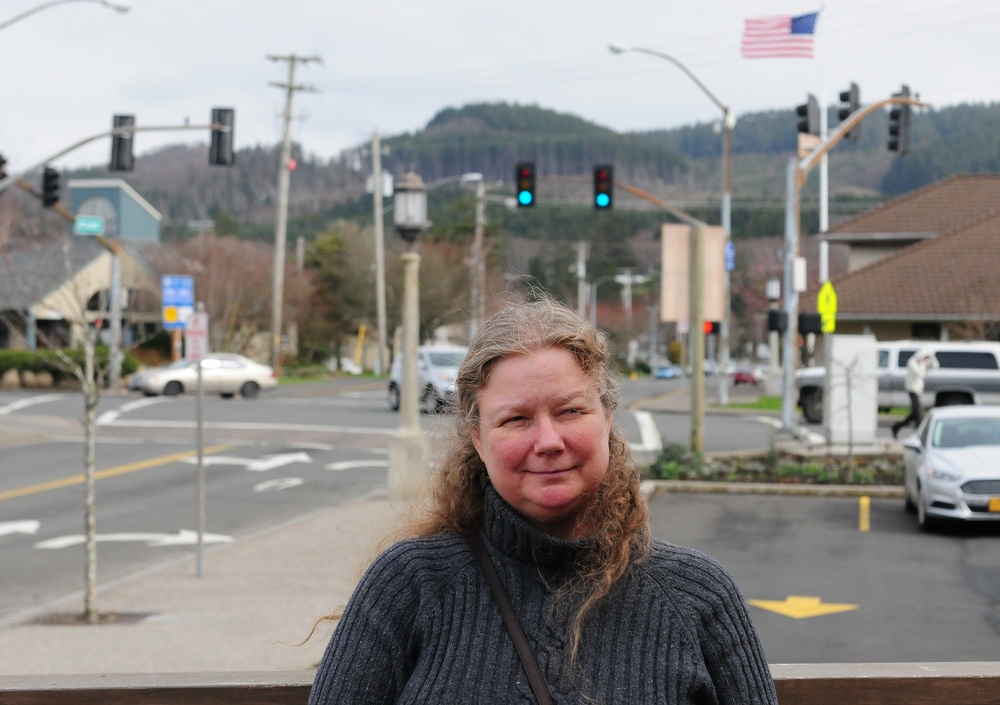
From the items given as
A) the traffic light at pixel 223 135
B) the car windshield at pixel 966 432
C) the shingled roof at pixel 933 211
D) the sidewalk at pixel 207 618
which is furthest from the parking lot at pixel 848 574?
the shingled roof at pixel 933 211

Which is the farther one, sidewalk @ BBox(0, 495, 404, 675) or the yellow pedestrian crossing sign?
the yellow pedestrian crossing sign

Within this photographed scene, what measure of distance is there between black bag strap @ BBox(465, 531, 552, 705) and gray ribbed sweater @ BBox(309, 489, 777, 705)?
0.05ft

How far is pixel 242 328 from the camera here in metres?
61.3

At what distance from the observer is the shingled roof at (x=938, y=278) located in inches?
1564

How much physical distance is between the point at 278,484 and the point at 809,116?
11.3 metres

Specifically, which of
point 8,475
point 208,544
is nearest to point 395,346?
point 8,475

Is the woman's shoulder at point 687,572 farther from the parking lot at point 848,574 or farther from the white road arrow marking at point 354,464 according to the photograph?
the white road arrow marking at point 354,464

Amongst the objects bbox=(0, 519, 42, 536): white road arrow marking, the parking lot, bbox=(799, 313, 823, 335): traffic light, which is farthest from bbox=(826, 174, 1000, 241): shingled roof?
bbox=(0, 519, 42, 536): white road arrow marking

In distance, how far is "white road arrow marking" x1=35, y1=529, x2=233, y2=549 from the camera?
13680 millimetres

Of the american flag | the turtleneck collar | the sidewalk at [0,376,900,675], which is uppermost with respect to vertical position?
the american flag

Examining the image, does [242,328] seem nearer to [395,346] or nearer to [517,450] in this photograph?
[395,346]

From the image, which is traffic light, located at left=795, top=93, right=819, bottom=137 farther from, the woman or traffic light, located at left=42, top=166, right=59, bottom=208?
the woman

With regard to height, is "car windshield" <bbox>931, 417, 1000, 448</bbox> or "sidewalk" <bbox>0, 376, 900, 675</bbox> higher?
"car windshield" <bbox>931, 417, 1000, 448</bbox>

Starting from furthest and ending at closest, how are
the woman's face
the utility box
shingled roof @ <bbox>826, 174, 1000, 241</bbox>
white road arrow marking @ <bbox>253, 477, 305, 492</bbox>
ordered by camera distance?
shingled roof @ <bbox>826, 174, 1000, 241</bbox>, the utility box, white road arrow marking @ <bbox>253, 477, 305, 492</bbox>, the woman's face
